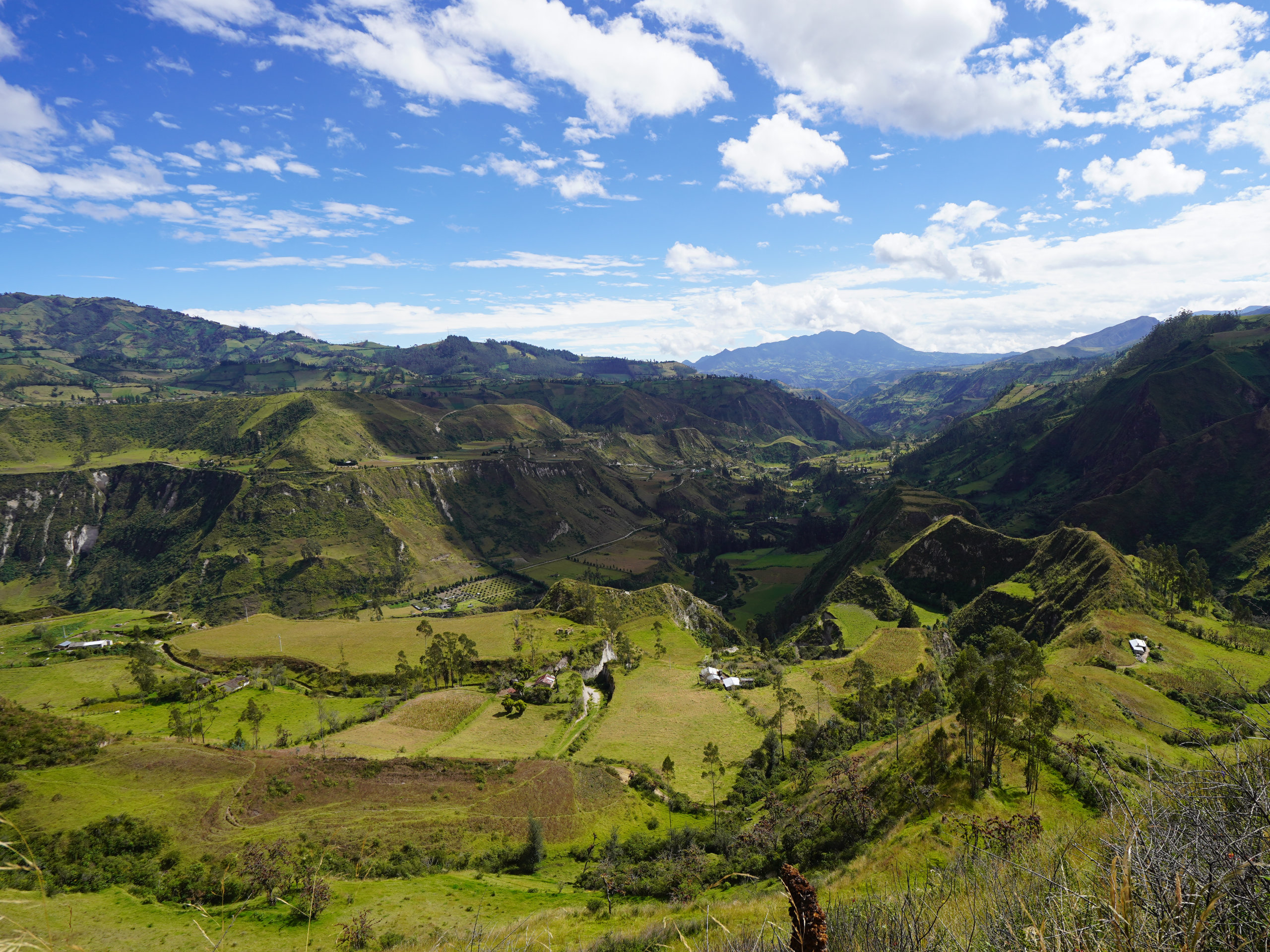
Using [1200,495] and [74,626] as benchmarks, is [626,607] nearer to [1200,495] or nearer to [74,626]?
[74,626]

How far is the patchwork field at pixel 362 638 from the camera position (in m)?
86.8

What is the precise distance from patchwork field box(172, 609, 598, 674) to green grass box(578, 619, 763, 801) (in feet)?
51.6

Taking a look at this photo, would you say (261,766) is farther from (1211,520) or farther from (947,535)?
(1211,520)

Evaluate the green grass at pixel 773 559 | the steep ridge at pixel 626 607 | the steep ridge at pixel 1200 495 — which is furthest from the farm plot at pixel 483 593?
the steep ridge at pixel 1200 495

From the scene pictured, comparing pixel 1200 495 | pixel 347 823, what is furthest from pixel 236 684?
pixel 1200 495

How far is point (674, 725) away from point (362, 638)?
53.9 metres

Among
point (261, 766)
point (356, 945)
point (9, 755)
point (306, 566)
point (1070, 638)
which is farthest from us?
point (306, 566)

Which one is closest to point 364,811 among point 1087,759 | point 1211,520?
point 1087,759

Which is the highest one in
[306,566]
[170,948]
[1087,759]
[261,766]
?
[1087,759]

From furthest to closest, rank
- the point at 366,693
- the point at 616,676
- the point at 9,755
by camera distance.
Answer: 1. the point at 616,676
2. the point at 366,693
3. the point at 9,755

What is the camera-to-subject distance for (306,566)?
161750mm

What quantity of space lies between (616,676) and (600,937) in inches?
2322

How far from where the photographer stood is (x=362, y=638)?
94750 millimetres

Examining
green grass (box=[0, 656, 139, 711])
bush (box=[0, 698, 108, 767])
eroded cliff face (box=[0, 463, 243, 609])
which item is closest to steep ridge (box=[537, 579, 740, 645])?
green grass (box=[0, 656, 139, 711])
